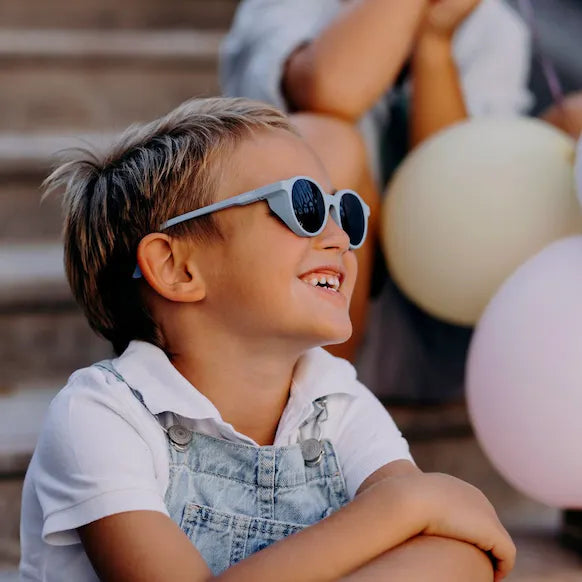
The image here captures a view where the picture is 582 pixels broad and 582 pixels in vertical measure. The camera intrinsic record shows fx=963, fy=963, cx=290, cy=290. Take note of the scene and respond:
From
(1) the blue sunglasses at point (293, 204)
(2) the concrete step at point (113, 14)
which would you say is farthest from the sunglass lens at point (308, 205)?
(2) the concrete step at point (113, 14)

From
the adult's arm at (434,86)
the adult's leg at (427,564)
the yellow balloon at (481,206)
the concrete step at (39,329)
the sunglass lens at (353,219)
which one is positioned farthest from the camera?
the concrete step at (39,329)

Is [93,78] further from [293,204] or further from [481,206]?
[293,204]

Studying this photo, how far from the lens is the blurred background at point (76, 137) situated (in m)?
1.49

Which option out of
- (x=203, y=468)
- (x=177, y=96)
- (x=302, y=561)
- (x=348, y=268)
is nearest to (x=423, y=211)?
(x=348, y=268)

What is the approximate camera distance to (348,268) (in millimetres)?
1087

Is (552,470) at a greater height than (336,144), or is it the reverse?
(336,144)

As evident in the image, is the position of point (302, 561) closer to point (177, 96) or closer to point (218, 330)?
point (218, 330)

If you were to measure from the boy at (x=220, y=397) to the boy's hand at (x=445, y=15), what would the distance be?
1.72 feet

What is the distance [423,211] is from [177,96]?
3.73 ft

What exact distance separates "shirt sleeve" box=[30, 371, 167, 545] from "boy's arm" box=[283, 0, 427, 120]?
2.19 feet

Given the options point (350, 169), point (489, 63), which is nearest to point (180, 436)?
point (350, 169)

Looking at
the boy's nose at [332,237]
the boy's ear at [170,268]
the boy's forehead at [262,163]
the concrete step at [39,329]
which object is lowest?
the concrete step at [39,329]

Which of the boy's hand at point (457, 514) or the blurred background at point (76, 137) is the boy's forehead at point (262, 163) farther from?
the blurred background at point (76, 137)

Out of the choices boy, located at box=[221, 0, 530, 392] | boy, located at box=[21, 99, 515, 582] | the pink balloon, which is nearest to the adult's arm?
boy, located at box=[221, 0, 530, 392]
